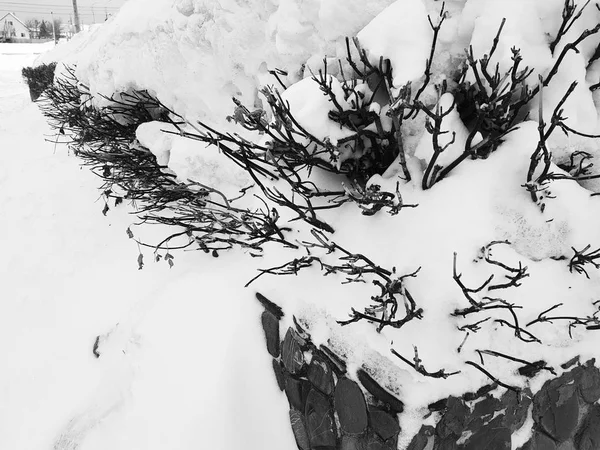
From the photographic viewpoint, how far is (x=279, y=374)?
2.21 metres

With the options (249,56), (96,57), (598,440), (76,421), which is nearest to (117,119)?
(96,57)

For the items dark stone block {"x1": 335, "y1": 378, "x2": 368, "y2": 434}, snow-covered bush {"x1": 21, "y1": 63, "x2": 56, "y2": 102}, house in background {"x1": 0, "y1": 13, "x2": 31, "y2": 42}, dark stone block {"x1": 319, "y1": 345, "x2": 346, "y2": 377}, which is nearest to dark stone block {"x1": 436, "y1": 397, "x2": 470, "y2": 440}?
dark stone block {"x1": 335, "y1": 378, "x2": 368, "y2": 434}

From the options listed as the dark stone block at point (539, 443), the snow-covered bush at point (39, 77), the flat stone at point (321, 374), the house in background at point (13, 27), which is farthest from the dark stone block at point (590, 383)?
the house in background at point (13, 27)

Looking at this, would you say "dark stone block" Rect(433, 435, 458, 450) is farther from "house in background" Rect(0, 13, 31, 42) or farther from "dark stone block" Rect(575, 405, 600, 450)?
"house in background" Rect(0, 13, 31, 42)

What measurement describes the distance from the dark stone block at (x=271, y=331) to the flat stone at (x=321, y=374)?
26cm

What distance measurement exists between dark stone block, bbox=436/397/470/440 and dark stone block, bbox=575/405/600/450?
2.35ft

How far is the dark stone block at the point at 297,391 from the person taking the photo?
207cm

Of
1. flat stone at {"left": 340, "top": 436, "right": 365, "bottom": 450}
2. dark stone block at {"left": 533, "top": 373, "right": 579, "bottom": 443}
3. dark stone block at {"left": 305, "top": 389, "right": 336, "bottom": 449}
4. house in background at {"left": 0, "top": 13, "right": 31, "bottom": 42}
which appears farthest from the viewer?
house in background at {"left": 0, "top": 13, "right": 31, "bottom": 42}

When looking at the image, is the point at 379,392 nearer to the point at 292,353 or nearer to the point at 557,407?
the point at 292,353

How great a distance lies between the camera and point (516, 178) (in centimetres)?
181

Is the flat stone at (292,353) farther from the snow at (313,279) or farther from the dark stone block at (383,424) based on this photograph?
the dark stone block at (383,424)

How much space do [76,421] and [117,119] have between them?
349 cm

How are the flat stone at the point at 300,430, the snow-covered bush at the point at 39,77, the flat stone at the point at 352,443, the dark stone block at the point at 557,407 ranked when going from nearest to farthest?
the dark stone block at the point at 557,407 → the flat stone at the point at 352,443 → the flat stone at the point at 300,430 → the snow-covered bush at the point at 39,77

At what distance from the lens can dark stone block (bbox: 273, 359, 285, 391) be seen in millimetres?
2193
